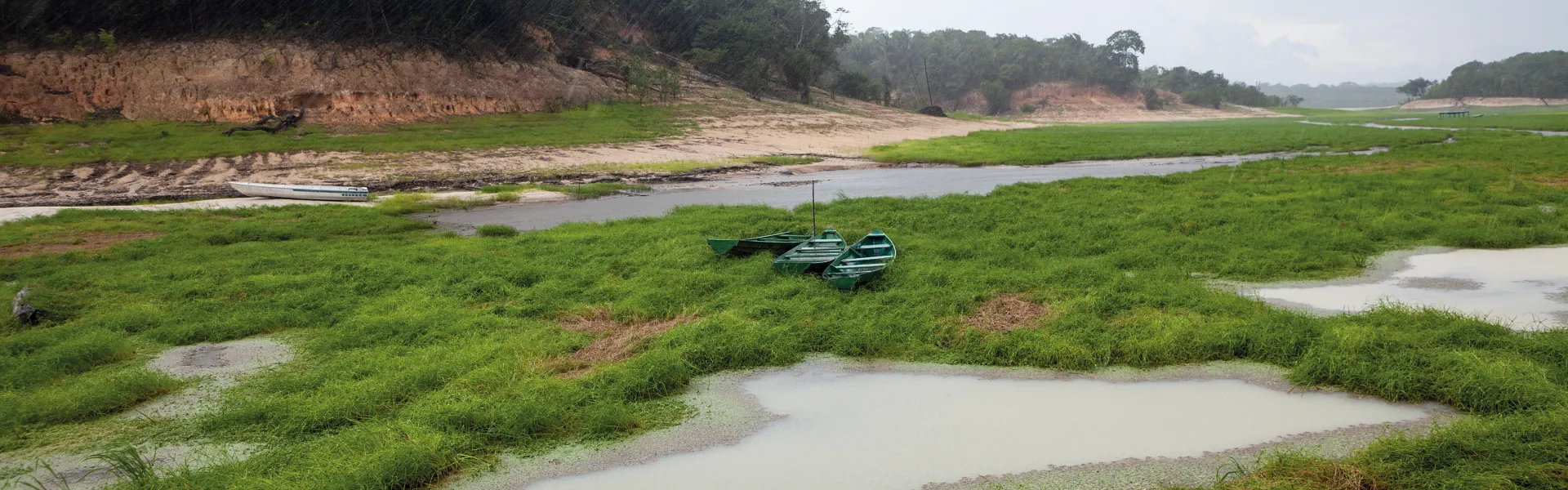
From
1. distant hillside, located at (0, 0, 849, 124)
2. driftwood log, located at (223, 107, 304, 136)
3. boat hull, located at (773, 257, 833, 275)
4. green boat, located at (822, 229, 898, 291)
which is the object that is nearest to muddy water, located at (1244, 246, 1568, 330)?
green boat, located at (822, 229, 898, 291)

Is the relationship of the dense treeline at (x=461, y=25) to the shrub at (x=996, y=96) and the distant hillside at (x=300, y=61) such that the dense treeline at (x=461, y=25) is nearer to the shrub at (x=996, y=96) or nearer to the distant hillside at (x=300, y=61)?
the distant hillside at (x=300, y=61)

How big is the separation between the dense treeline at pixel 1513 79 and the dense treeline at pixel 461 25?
288 ft

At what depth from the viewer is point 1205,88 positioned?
105875 mm

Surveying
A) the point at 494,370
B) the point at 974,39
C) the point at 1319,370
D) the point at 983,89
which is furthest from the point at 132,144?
the point at 974,39

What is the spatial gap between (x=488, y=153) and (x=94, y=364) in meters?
22.5

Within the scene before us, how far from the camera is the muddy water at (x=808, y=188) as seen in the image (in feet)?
65.2

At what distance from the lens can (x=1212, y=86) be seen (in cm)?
10806

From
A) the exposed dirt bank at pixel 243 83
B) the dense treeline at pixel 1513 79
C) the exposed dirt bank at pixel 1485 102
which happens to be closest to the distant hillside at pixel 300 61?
the exposed dirt bank at pixel 243 83

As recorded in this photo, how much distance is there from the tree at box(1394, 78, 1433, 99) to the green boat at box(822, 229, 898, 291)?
13069 cm

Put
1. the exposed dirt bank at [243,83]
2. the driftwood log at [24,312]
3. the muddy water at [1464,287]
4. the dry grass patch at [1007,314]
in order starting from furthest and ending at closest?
the exposed dirt bank at [243,83] → the driftwood log at [24,312] → the muddy water at [1464,287] → the dry grass patch at [1007,314]

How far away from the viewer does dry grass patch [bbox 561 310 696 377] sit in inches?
327

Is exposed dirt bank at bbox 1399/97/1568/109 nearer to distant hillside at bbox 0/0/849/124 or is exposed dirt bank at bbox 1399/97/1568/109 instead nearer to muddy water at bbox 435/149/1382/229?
muddy water at bbox 435/149/1382/229

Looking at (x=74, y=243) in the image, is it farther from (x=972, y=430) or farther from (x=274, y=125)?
(x=274, y=125)

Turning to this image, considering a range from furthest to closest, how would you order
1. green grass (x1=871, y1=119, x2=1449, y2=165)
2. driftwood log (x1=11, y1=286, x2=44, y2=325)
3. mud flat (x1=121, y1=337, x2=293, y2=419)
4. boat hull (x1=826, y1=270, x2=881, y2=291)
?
green grass (x1=871, y1=119, x2=1449, y2=165)
boat hull (x1=826, y1=270, x2=881, y2=291)
driftwood log (x1=11, y1=286, x2=44, y2=325)
mud flat (x1=121, y1=337, x2=293, y2=419)
